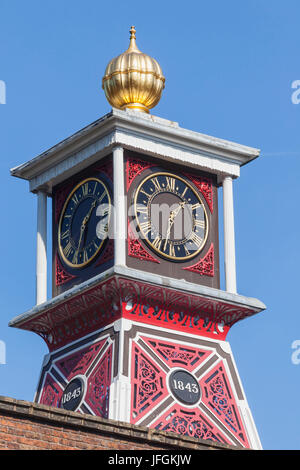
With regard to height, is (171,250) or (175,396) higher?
(171,250)

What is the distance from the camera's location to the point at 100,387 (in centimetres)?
5062

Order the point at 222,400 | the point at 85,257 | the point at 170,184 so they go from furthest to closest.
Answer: the point at 170,184 < the point at 85,257 < the point at 222,400

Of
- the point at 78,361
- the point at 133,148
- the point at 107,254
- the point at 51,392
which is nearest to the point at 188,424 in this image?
the point at 78,361

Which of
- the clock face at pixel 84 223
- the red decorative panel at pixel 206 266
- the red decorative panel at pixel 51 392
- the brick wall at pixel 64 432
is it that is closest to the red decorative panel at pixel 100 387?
the red decorative panel at pixel 51 392

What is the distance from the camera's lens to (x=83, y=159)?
2096 inches

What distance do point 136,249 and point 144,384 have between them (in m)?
3.90

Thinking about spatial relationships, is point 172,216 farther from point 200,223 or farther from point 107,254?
point 107,254

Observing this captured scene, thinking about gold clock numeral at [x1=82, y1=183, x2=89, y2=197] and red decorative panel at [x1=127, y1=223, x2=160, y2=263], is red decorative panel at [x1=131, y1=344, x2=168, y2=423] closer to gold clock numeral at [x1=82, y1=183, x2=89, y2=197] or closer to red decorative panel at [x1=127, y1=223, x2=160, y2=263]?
red decorative panel at [x1=127, y1=223, x2=160, y2=263]

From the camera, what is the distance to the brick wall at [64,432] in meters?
34.9

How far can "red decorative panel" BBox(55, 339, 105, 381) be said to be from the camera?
5181cm

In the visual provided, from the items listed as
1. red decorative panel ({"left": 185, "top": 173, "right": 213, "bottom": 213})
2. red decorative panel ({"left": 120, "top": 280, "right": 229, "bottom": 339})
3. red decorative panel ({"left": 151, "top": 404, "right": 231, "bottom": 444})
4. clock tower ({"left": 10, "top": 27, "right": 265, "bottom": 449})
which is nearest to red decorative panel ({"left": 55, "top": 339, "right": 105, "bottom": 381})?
clock tower ({"left": 10, "top": 27, "right": 265, "bottom": 449})
